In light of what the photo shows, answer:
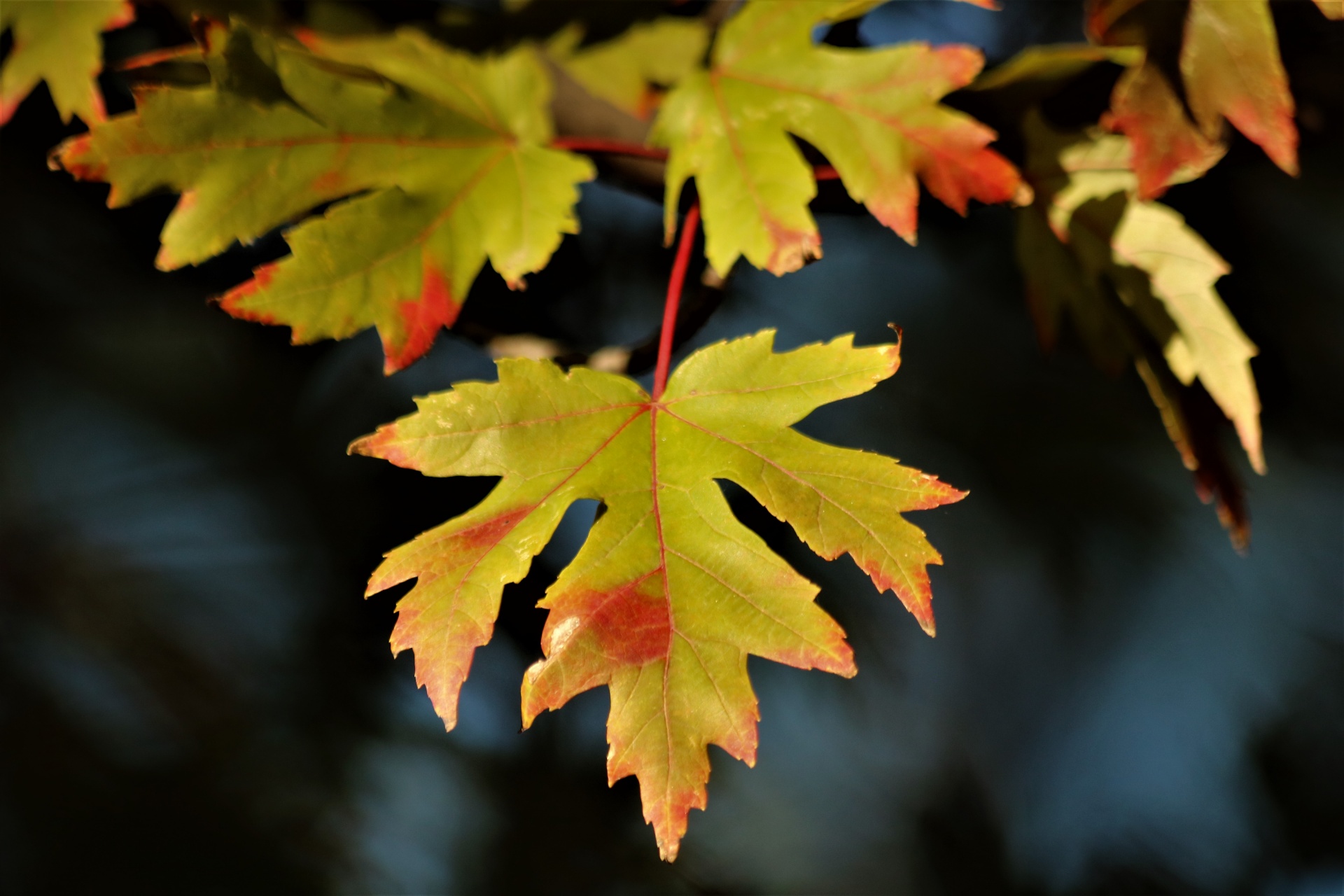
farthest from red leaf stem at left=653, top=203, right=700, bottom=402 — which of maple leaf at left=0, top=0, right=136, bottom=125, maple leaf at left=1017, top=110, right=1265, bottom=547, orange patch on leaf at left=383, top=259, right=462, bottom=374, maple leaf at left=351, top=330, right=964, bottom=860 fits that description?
maple leaf at left=0, top=0, right=136, bottom=125

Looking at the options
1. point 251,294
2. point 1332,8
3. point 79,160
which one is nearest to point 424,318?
point 251,294

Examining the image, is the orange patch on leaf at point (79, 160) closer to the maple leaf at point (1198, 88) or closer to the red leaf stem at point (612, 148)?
the red leaf stem at point (612, 148)

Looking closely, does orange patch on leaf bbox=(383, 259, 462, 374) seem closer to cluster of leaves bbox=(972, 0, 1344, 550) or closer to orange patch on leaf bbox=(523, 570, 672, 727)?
orange patch on leaf bbox=(523, 570, 672, 727)

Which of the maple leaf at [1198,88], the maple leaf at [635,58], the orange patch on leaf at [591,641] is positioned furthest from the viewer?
the maple leaf at [635,58]

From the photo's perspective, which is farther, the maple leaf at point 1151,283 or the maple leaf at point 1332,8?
the maple leaf at point 1151,283

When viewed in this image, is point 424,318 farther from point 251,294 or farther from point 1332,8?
point 1332,8

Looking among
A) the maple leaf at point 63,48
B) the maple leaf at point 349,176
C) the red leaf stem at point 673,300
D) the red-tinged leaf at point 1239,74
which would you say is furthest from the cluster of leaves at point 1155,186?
the maple leaf at point 63,48

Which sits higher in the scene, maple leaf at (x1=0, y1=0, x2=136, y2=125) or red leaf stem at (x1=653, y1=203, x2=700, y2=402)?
maple leaf at (x1=0, y1=0, x2=136, y2=125)
